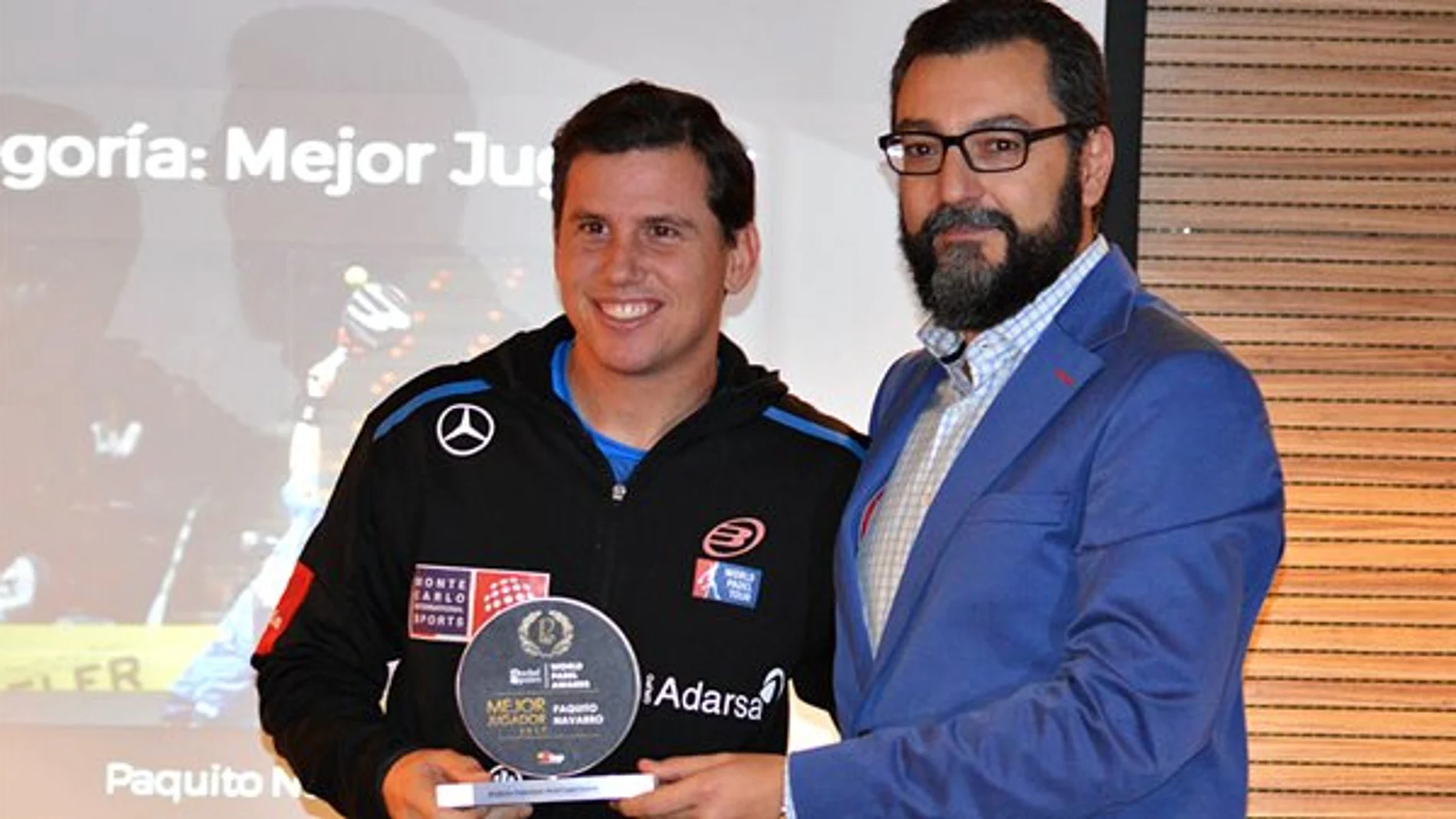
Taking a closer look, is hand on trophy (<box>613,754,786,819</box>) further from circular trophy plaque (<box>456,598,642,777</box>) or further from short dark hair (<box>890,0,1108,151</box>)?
short dark hair (<box>890,0,1108,151</box>)

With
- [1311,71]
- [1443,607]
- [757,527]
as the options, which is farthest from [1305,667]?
[757,527]

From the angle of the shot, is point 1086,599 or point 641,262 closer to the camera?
point 1086,599

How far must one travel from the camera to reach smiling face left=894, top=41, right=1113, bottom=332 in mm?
2404

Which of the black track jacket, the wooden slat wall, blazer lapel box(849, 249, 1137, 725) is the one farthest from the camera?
the wooden slat wall

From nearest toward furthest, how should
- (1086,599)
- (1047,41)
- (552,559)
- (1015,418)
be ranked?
(1086,599) → (1015,418) → (1047,41) → (552,559)

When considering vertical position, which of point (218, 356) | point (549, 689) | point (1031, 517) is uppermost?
point (218, 356)

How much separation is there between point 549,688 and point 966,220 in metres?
0.74

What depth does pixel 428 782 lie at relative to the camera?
2.54 meters

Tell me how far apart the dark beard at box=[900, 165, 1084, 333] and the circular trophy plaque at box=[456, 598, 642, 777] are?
0.57m

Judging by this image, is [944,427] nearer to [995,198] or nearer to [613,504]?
[995,198]

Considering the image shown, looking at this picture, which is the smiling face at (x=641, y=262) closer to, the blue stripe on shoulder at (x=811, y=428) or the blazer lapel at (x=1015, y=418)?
the blue stripe on shoulder at (x=811, y=428)

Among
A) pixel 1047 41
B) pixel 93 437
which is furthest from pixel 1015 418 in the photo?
pixel 93 437

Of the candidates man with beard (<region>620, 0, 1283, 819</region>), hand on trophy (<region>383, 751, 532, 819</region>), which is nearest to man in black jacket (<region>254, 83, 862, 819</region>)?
hand on trophy (<region>383, 751, 532, 819</region>)

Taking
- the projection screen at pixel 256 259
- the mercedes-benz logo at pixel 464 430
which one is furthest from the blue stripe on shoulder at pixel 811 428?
the projection screen at pixel 256 259
